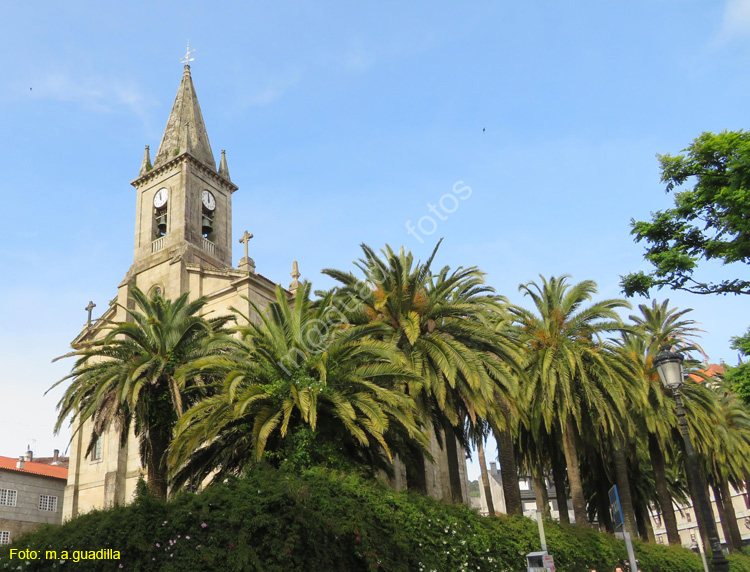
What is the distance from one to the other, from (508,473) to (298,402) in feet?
31.6

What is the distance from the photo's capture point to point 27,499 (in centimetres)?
4028

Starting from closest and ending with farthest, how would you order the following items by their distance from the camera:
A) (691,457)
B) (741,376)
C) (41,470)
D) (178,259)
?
(691,457)
(741,376)
(178,259)
(41,470)

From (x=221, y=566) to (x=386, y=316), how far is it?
36.6 ft

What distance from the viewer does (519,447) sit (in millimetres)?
32906

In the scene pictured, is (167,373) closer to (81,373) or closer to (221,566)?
(81,373)

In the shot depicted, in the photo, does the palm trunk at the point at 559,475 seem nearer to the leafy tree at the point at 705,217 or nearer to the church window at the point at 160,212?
the leafy tree at the point at 705,217

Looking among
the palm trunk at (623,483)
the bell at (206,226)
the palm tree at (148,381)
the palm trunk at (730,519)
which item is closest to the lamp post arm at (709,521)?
the palm tree at (148,381)

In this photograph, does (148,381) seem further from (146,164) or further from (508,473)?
(146,164)

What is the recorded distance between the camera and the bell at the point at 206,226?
3997cm

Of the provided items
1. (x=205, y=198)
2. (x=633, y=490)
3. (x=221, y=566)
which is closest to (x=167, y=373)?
(x=221, y=566)

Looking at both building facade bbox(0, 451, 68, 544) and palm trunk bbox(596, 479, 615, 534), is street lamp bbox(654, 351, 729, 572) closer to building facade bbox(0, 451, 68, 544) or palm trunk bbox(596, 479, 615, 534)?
palm trunk bbox(596, 479, 615, 534)

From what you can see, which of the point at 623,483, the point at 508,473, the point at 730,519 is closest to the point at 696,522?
the point at 730,519

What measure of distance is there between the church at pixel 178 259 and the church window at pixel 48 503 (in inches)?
266

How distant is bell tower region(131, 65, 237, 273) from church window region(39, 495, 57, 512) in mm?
15951
